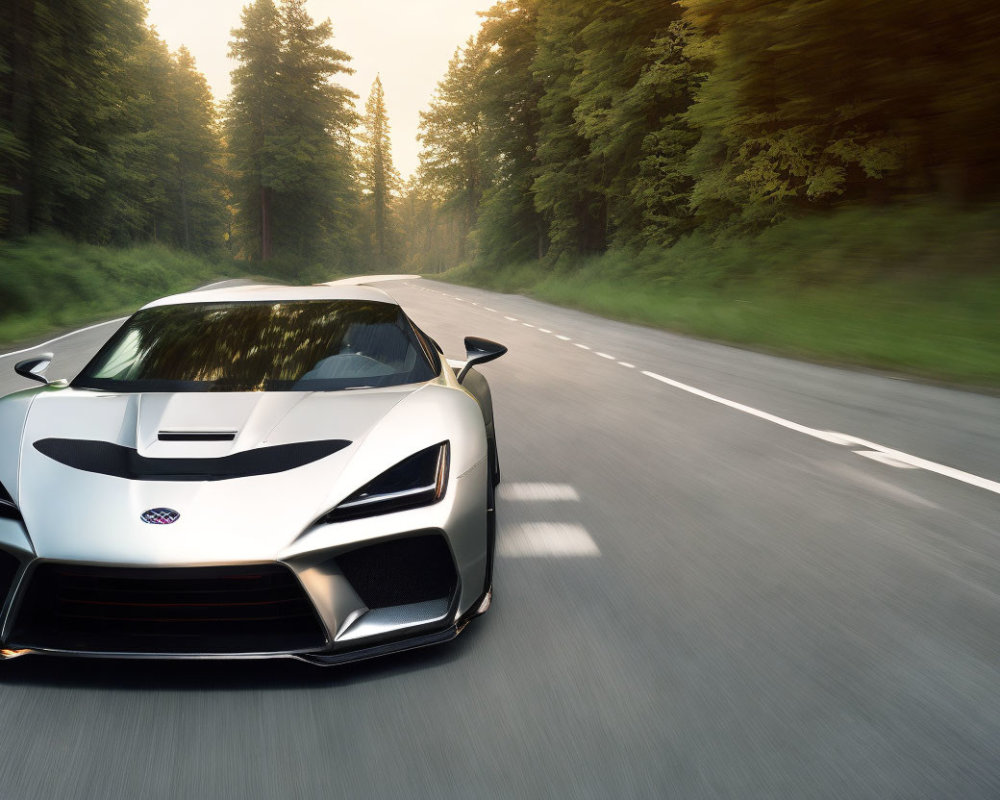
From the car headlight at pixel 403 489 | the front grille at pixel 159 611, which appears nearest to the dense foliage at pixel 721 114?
the car headlight at pixel 403 489

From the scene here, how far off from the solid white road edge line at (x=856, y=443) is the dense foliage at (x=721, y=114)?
38.0ft

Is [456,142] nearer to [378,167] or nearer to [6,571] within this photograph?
[378,167]

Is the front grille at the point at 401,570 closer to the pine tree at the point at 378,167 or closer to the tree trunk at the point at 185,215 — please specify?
the tree trunk at the point at 185,215

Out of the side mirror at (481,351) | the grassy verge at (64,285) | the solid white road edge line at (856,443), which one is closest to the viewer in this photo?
the side mirror at (481,351)

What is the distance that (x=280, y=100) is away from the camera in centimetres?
6003

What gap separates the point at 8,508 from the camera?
2.75 metres

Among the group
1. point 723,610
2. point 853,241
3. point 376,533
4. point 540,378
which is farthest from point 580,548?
point 853,241

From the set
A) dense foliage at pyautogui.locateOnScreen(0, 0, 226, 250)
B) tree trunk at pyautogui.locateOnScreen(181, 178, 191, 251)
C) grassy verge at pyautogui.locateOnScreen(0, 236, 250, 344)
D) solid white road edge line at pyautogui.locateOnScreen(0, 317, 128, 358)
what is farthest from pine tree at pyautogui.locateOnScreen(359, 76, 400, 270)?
solid white road edge line at pyautogui.locateOnScreen(0, 317, 128, 358)

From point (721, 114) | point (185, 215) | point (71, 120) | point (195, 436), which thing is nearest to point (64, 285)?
point (71, 120)

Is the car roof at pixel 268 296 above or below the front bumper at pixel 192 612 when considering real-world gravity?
above

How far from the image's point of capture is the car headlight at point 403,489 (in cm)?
285

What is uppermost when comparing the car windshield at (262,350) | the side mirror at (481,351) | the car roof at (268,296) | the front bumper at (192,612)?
the car roof at (268,296)

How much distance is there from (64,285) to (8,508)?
2494 centimetres

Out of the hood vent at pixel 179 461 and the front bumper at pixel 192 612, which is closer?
the front bumper at pixel 192 612
